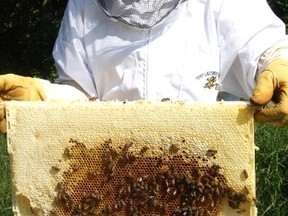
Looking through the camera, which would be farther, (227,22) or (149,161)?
(227,22)

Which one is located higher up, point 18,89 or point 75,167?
point 18,89

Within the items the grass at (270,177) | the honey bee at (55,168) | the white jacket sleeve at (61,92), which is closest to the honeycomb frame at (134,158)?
the honey bee at (55,168)

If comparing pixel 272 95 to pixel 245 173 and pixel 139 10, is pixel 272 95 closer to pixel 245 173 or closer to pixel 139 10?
pixel 245 173

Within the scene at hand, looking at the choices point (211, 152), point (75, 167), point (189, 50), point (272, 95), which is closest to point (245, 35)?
point (189, 50)

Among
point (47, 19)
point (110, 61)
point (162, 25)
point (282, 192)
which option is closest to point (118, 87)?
point (110, 61)

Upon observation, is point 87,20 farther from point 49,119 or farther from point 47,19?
point 47,19

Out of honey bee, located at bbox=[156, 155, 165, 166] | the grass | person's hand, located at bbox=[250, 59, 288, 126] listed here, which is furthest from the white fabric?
the grass

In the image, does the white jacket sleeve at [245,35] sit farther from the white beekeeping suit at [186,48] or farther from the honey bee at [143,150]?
the honey bee at [143,150]
